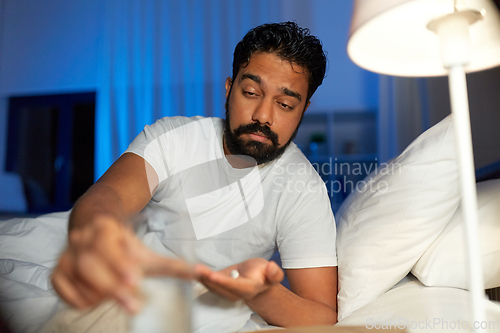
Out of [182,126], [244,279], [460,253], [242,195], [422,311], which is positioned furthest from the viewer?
[182,126]

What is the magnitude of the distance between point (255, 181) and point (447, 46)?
0.70 meters

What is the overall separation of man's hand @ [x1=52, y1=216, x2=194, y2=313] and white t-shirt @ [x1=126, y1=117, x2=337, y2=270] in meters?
0.52

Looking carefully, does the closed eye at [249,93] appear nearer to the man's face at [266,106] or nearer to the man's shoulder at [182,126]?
the man's face at [266,106]

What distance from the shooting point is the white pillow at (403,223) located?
73cm

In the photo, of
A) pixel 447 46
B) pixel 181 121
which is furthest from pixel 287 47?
pixel 447 46

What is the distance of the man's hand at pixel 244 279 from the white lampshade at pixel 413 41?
376 mm

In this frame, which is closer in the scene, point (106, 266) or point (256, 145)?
point (106, 266)

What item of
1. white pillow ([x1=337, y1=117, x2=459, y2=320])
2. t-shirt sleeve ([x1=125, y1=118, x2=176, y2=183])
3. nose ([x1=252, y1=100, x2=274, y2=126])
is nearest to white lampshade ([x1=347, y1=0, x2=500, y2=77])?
white pillow ([x1=337, y1=117, x2=459, y2=320])

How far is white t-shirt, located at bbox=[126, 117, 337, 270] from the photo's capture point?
0.88m

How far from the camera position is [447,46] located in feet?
1.44

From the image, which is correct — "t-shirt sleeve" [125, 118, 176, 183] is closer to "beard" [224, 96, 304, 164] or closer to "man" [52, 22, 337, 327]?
"man" [52, 22, 337, 327]

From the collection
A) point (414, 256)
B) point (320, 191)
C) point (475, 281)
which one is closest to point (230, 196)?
point (320, 191)

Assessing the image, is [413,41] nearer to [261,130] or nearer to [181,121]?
[261,130]

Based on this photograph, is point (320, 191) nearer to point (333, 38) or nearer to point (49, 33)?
point (333, 38)
